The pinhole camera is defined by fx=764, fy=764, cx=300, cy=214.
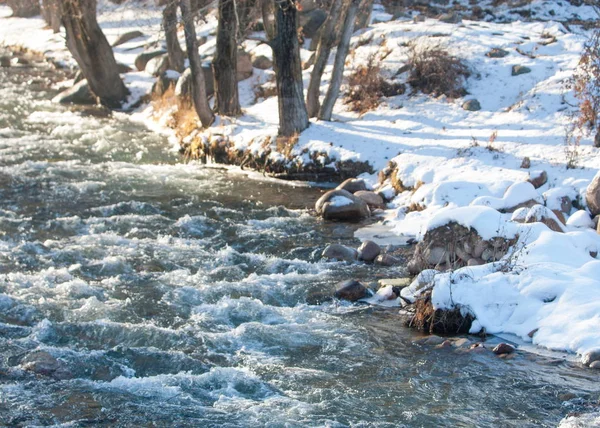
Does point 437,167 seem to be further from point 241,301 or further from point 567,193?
point 241,301

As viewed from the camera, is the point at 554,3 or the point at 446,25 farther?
the point at 554,3

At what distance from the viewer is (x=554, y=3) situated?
24516 millimetres

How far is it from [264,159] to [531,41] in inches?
292

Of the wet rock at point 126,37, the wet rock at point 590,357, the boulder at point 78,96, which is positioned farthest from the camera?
the wet rock at point 126,37

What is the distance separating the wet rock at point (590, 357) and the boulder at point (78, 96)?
59.5ft

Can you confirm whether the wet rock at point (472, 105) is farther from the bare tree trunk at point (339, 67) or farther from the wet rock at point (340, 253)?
the wet rock at point (340, 253)

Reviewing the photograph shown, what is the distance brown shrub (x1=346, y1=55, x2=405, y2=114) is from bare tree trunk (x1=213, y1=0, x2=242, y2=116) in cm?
276

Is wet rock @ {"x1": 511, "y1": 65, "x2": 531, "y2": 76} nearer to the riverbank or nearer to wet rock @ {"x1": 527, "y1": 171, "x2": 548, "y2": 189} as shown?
the riverbank

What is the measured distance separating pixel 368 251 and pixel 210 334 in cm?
335

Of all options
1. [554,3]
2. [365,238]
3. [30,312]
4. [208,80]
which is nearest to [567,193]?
[365,238]

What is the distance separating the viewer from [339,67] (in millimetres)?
16766

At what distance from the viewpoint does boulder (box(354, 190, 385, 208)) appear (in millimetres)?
13703

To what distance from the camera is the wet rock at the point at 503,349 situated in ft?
27.1

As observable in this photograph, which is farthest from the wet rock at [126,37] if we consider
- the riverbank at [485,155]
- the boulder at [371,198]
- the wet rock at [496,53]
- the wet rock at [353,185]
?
the boulder at [371,198]
